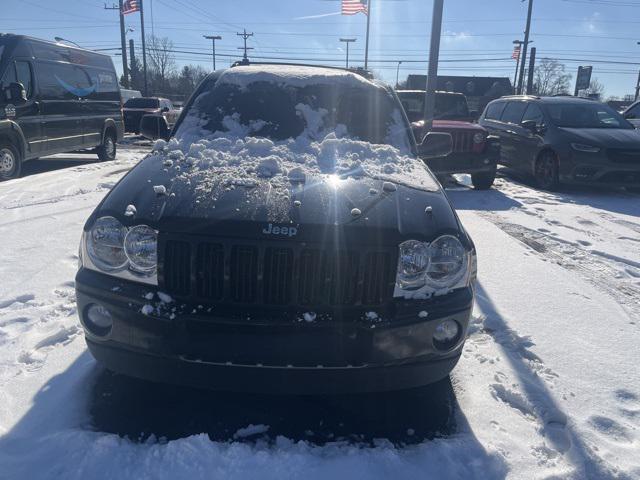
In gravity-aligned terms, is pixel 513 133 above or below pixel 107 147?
above

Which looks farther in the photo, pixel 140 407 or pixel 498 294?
pixel 498 294

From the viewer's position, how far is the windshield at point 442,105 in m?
12.9

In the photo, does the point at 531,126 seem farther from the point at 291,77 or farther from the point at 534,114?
the point at 291,77

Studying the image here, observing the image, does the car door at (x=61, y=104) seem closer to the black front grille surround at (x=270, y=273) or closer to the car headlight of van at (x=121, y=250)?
the car headlight of van at (x=121, y=250)

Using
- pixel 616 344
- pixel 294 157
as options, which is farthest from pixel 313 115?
pixel 616 344

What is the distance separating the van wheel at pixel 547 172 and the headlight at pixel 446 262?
26.5 feet

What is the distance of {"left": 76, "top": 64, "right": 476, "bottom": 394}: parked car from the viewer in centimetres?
215

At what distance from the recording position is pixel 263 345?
6.98 feet

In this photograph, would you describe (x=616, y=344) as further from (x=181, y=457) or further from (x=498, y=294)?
(x=181, y=457)

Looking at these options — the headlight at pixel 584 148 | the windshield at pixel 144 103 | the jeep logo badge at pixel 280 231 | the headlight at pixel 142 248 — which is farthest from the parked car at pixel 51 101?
the windshield at pixel 144 103

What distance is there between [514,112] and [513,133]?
2.21 feet

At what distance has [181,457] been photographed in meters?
2.10

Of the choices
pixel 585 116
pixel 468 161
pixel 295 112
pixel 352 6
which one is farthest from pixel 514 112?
pixel 352 6

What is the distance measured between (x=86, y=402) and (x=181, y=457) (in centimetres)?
74
